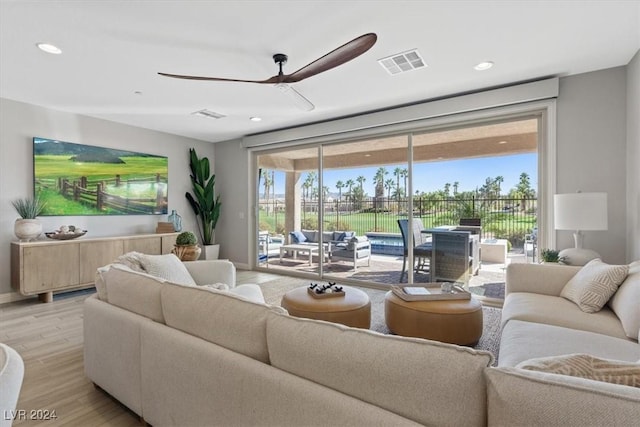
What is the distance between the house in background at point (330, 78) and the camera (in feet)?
7.49

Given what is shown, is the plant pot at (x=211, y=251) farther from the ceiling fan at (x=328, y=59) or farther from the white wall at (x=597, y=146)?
the white wall at (x=597, y=146)

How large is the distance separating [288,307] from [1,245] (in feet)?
12.9

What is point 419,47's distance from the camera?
8.96 ft

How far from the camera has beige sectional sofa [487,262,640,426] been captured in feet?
2.17

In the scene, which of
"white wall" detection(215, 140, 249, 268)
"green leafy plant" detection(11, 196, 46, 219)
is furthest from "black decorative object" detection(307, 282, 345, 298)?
"green leafy plant" detection(11, 196, 46, 219)

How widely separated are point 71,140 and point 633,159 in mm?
6593

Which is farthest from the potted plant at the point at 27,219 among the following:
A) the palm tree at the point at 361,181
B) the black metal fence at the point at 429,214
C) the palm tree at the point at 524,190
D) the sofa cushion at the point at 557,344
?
the palm tree at the point at 524,190

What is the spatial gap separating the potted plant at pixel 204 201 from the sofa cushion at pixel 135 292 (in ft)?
13.6

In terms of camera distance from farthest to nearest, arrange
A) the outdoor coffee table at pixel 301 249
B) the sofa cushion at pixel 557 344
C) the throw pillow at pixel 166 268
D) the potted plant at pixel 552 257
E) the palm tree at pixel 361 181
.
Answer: the outdoor coffee table at pixel 301 249 → the palm tree at pixel 361 181 → the potted plant at pixel 552 257 → the throw pillow at pixel 166 268 → the sofa cushion at pixel 557 344

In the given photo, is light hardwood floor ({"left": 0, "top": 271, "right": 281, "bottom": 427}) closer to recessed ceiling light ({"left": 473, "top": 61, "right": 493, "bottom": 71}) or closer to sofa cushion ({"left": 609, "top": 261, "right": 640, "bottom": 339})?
sofa cushion ({"left": 609, "top": 261, "right": 640, "bottom": 339})

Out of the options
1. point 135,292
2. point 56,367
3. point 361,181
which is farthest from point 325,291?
point 361,181

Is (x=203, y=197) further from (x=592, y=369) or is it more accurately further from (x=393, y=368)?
(x=592, y=369)

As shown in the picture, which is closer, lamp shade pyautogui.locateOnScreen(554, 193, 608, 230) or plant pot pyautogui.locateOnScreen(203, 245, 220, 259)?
lamp shade pyautogui.locateOnScreen(554, 193, 608, 230)

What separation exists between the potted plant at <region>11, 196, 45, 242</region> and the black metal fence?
334 centimetres
